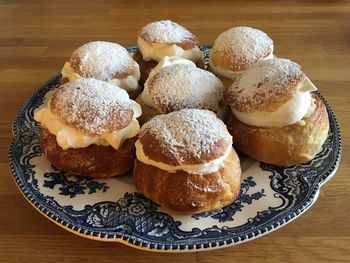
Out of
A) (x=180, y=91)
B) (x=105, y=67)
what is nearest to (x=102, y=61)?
(x=105, y=67)

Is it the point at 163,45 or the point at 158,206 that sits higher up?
the point at 163,45

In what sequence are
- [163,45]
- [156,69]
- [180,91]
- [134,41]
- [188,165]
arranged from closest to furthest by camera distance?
[188,165], [180,91], [156,69], [163,45], [134,41]

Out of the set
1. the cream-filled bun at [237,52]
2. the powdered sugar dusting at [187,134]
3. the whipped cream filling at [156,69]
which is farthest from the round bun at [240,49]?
the powdered sugar dusting at [187,134]

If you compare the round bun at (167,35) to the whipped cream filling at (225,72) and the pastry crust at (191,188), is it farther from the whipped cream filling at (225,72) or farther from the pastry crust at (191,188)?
the pastry crust at (191,188)

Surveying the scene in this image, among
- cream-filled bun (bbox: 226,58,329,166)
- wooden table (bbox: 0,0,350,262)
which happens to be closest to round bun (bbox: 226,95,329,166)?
cream-filled bun (bbox: 226,58,329,166)

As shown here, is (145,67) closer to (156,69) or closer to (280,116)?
(156,69)

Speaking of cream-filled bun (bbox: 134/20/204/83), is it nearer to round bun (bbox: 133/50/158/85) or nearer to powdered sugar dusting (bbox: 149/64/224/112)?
round bun (bbox: 133/50/158/85)

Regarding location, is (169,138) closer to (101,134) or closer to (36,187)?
(101,134)
